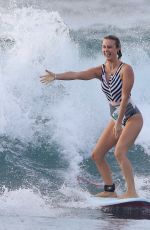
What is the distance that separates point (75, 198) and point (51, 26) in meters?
6.35

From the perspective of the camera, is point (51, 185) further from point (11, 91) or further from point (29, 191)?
point (11, 91)

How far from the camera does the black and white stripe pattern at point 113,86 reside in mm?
8414

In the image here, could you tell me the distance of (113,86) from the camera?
845cm

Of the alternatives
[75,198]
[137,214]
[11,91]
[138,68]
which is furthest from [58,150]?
[138,68]

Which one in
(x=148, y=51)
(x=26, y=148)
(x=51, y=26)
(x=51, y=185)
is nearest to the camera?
(x=51, y=185)

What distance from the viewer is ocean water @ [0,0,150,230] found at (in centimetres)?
801

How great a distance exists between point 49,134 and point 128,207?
4.19 m

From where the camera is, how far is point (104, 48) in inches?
334

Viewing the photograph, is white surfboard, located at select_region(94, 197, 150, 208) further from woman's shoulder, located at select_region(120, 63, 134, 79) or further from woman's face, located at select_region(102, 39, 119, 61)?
woman's face, located at select_region(102, 39, 119, 61)

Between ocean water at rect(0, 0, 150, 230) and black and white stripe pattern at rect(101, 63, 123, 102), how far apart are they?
3.80 feet

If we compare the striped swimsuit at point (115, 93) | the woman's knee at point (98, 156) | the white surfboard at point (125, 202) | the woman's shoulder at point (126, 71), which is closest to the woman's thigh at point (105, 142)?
the woman's knee at point (98, 156)

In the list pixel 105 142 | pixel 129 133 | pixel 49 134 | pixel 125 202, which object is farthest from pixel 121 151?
pixel 49 134

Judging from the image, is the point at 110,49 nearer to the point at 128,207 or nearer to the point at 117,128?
the point at 117,128

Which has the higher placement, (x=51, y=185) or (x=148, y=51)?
(x=148, y=51)
